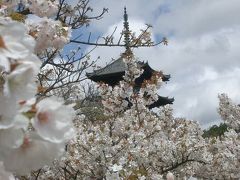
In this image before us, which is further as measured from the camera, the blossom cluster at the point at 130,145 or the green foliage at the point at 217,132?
the green foliage at the point at 217,132

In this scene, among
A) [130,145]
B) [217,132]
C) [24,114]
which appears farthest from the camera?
[217,132]

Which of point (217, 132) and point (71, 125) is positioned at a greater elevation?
point (217, 132)

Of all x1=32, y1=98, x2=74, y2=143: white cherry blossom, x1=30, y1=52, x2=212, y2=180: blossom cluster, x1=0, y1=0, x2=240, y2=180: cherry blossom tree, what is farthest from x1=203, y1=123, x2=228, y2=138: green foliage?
x1=32, y1=98, x2=74, y2=143: white cherry blossom

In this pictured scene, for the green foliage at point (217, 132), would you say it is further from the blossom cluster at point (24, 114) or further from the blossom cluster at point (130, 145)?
the blossom cluster at point (24, 114)

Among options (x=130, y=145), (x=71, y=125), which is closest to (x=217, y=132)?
(x=130, y=145)

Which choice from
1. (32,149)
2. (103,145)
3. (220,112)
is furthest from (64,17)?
(220,112)

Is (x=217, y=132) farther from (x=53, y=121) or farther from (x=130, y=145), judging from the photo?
(x=53, y=121)

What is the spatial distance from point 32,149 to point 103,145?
16.8ft

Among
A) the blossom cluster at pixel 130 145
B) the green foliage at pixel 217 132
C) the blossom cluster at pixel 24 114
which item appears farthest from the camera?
the green foliage at pixel 217 132

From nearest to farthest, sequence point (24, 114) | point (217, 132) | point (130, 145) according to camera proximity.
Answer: point (24, 114)
point (130, 145)
point (217, 132)

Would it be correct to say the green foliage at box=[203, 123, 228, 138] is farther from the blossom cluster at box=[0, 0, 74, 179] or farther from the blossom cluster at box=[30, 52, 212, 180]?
the blossom cluster at box=[0, 0, 74, 179]

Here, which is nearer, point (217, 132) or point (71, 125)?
point (71, 125)

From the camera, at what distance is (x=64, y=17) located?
5711 mm

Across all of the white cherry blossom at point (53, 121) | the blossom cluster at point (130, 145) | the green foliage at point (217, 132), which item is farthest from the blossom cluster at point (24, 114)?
the green foliage at point (217, 132)
